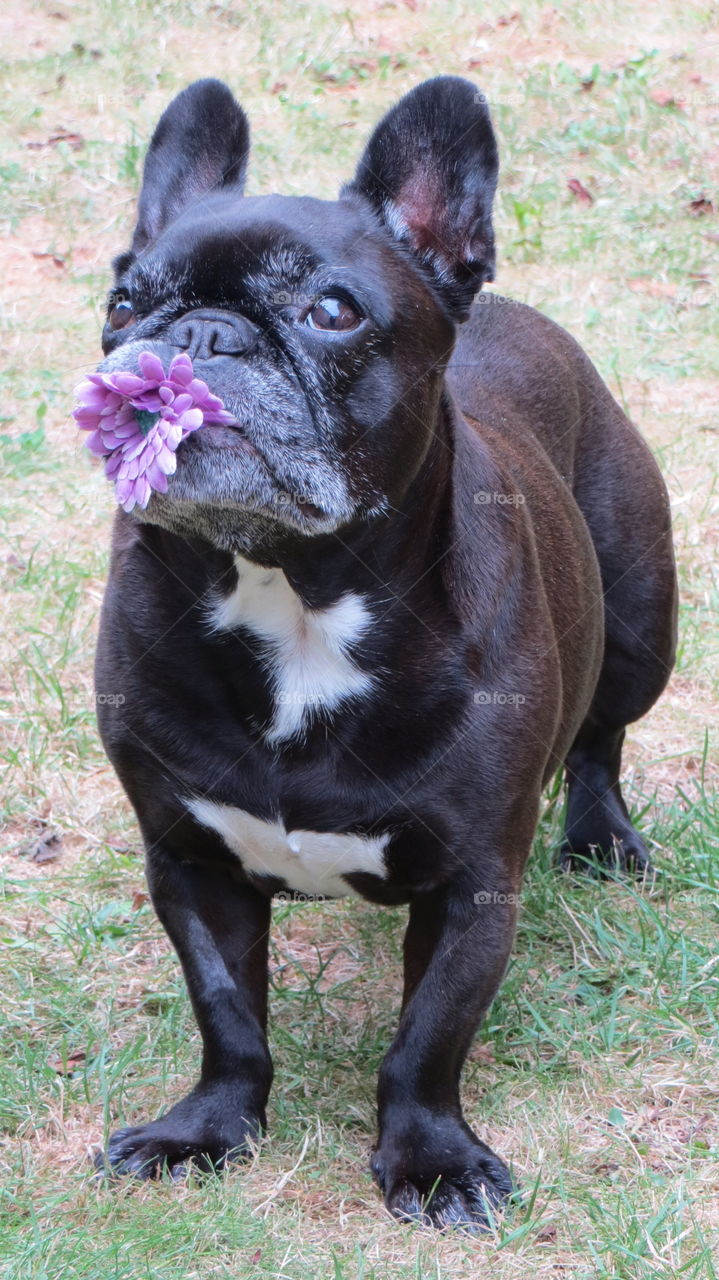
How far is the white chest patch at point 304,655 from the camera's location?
3.44 meters

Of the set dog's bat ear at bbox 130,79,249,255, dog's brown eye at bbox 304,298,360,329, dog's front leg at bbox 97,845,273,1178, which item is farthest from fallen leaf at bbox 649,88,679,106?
dog's front leg at bbox 97,845,273,1178

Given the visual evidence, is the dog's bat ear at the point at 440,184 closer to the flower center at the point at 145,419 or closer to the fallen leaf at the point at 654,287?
the flower center at the point at 145,419

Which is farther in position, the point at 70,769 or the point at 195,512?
the point at 70,769

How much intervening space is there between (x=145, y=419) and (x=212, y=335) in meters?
0.23

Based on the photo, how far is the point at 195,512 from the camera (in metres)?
3.08

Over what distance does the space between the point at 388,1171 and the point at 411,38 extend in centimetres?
963

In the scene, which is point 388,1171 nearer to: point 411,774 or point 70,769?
point 411,774

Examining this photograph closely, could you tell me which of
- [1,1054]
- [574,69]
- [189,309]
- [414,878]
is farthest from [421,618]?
[574,69]

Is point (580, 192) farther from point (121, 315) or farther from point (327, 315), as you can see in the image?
point (327, 315)

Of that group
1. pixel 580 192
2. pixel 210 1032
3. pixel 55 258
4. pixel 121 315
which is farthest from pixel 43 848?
pixel 580 192

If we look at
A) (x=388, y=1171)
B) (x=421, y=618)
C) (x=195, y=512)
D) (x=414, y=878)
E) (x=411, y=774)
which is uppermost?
(x=195, y=512)

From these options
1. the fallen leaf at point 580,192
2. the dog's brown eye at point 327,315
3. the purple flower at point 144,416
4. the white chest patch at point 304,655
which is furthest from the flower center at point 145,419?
the fallen leaf at point 580,192

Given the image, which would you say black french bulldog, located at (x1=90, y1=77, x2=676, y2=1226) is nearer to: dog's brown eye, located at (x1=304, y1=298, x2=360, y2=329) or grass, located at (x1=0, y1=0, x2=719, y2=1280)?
dog's brown eye, located at (x1=304, y1=298, x2=360, y2=329)

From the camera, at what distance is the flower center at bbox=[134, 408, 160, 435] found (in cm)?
296
